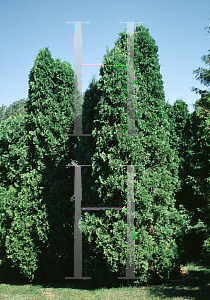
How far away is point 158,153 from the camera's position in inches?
316

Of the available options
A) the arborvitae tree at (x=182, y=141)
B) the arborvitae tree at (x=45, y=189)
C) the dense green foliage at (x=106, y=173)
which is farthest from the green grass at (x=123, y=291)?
the arborvitae tree at (x=182, y=141)

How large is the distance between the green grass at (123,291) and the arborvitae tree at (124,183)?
1.32 feet

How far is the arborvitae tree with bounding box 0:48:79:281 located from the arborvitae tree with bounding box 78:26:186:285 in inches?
50.4

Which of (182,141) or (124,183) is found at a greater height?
(182,141)

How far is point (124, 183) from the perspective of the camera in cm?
740

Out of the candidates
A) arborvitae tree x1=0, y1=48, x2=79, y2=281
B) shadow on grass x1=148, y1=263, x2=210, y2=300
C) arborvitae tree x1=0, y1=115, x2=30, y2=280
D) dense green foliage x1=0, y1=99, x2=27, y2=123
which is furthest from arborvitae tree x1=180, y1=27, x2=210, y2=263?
dense green foliage x1=0, y1=99, x2=27, y2=123

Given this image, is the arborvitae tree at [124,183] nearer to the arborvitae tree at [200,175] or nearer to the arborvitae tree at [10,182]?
the arborvitae tree at [200,175]

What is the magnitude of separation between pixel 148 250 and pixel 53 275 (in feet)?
11.9

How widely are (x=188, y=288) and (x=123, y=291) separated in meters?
1.77

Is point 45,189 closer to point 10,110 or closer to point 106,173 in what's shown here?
point 106,173

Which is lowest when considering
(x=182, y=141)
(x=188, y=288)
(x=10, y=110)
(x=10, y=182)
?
Answer: (x=188, y=288)

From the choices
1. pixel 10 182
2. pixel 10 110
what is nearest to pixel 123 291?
pixel 10 182

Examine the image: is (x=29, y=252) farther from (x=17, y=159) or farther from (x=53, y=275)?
(x=17, y=159)

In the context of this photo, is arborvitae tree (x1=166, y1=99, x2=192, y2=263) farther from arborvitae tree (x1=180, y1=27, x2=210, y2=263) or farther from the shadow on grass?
the shadow on grass
